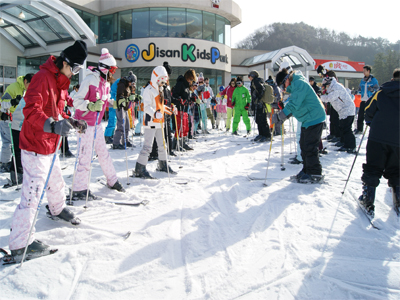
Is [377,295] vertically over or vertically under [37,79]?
under

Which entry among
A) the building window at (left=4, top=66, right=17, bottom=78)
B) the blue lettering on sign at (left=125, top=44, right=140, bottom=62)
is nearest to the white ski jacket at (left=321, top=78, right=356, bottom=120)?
the building window at (left=4, top=66, right=17, bottom=78)

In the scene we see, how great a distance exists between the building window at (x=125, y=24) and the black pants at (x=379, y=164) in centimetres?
2167

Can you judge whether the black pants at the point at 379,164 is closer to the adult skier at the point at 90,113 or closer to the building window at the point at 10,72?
the adult skier at the point at 90,113

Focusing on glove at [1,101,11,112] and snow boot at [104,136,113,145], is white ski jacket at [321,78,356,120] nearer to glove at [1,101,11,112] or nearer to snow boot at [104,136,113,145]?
snow boot at [104,136,113,145]

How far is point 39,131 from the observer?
2.51 metres

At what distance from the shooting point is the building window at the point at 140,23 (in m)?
21.4

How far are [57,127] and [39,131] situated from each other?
28cm

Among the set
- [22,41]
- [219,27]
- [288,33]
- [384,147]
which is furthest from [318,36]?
[384,147]

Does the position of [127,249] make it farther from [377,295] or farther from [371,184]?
[371,184]

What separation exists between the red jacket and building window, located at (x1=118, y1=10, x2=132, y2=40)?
21.2 m

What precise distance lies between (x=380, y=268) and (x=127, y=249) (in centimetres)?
216

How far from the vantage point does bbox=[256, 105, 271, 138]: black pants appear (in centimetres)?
892

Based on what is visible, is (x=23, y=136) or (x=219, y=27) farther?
(x=219, y=27)

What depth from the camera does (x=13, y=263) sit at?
232cm
